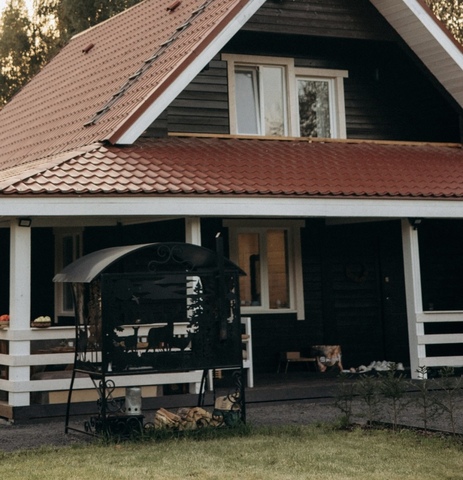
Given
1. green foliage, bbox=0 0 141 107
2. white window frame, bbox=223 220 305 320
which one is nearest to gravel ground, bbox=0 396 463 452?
white window frame, bbox=223 220 305 320

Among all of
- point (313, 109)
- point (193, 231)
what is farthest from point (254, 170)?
point (313, 109)

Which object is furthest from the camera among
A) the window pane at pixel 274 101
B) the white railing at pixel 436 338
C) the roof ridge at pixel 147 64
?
the window pane at pixel 274 101

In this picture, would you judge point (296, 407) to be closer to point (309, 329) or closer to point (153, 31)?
point (309, 329)

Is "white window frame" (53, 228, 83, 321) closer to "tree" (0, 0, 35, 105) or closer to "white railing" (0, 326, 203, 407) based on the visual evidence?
"white railing" (0, 326, 203, 407)

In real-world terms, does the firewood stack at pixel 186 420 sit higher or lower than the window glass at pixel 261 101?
lower

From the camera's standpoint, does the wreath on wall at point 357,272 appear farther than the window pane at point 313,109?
Yes

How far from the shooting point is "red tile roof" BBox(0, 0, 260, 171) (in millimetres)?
15945

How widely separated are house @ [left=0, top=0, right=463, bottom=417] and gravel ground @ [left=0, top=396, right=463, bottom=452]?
1.61 metres

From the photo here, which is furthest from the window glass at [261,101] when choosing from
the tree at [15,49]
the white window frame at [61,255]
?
the tree at [15,49]

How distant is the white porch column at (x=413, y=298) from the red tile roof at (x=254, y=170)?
828 mm

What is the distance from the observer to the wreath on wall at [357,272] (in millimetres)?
18766

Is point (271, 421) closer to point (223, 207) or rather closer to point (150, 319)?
point (150, 319)

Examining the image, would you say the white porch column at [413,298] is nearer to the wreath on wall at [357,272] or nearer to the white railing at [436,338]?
the white railing at [436,338]

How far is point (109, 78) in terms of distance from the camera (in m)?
18.3
